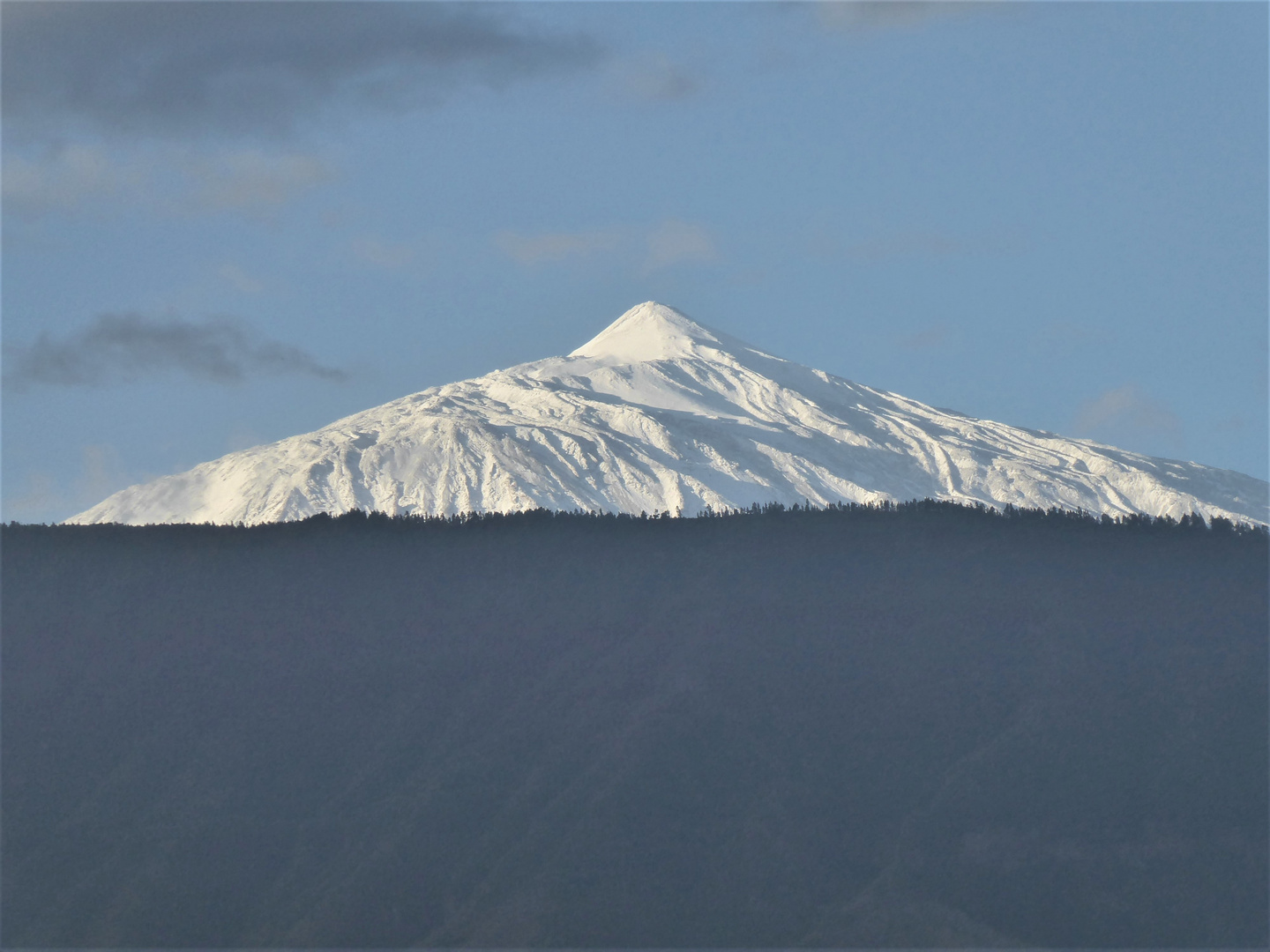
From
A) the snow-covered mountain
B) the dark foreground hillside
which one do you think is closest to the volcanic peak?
the snow-covered mountain

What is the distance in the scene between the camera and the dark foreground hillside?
76.1 metres

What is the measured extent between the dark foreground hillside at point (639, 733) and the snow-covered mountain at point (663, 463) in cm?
3648

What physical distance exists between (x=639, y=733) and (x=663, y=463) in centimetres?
6825

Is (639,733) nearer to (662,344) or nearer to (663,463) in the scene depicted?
(663,463)

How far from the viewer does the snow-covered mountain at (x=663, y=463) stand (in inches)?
5866

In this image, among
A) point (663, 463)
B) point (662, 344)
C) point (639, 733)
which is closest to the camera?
point (639, 733)

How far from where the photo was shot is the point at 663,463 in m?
155

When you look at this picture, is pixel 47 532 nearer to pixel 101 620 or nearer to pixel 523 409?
pixel 101 620

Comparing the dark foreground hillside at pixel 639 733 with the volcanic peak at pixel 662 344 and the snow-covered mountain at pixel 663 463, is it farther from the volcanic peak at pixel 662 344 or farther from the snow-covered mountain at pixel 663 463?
the volcanic peak at pixel 662 344

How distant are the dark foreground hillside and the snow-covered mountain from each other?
36483 millimetres

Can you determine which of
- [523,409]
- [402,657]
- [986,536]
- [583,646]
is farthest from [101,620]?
[523,409]

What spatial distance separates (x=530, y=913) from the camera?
76.3 m

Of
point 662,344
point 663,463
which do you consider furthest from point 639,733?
point 662,344

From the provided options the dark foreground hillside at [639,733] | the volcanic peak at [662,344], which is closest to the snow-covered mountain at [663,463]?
the volcanic peak at [662,344]
